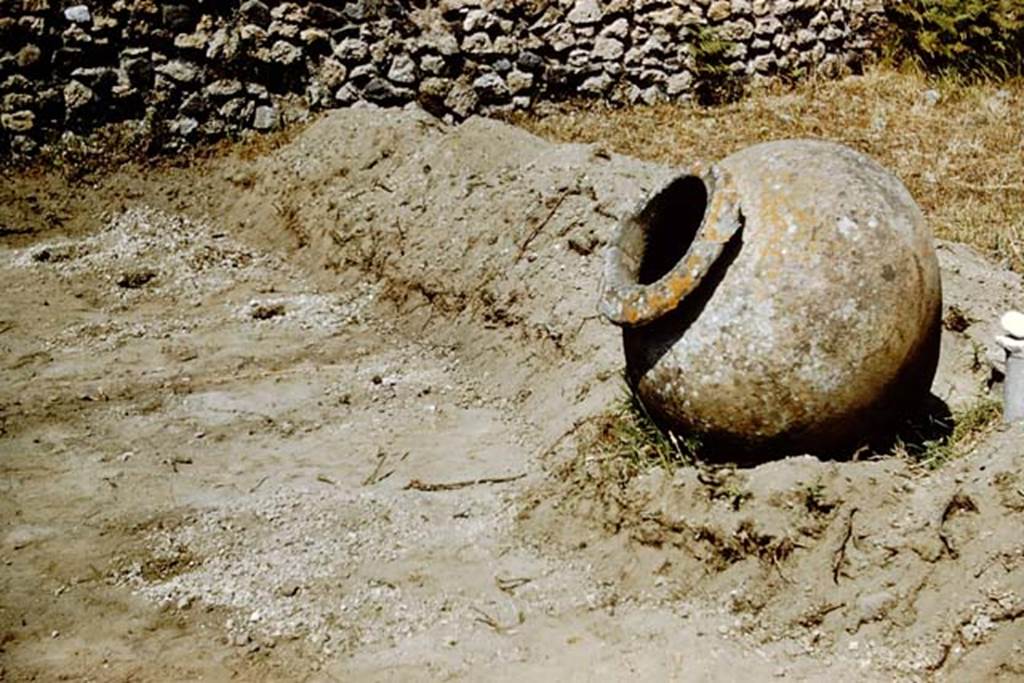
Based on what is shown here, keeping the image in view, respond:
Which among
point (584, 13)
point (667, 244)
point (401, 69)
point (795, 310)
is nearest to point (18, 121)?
point (401, 69)

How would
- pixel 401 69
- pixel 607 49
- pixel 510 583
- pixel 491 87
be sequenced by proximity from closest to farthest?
pixel 510 583 → pixel 401 69 → pixel 491 87 → pixel 607 49

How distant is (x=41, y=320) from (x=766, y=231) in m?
5.10

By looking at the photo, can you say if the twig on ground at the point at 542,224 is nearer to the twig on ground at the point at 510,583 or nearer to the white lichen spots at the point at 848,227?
the twig on ground at the point at 510,583

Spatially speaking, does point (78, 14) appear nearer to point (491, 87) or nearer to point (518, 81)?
point (491, 87)

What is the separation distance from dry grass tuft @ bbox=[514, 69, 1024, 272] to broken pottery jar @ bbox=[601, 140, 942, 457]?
145 inches

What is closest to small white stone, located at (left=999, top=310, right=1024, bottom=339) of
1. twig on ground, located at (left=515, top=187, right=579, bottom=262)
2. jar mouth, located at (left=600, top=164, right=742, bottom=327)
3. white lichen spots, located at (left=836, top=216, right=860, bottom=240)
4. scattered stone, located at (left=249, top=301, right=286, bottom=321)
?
white lichen spots, located at (left=836, top=216, right=860, bottom=240)

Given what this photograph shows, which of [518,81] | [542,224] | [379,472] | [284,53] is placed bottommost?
[379,472]

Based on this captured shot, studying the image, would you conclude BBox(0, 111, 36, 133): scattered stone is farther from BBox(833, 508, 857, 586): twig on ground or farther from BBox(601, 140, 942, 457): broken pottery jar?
BBox(833, 508, 857, 586): twig on ground

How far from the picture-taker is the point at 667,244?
5.34 meters

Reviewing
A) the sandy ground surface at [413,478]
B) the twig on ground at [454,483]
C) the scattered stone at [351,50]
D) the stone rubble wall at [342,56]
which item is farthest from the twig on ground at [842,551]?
the scattered stone at [351,50]

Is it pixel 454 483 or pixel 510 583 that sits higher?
pixel 510 583

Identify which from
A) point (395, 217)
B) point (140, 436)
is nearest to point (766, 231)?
point (140, 436)

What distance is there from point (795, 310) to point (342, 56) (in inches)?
265

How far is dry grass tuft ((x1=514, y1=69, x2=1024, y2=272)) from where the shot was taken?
887 centimetres
